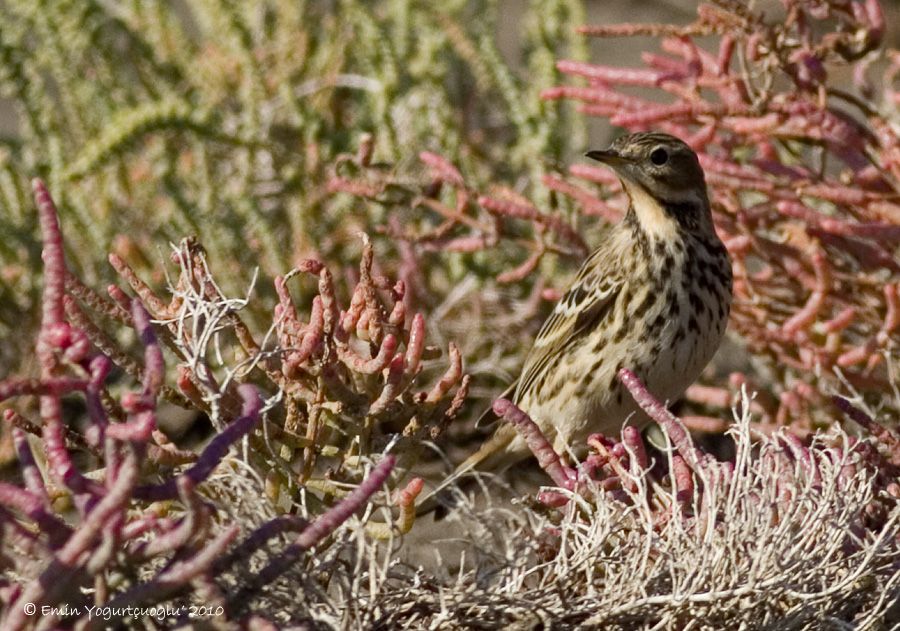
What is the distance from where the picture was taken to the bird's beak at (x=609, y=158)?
14.4 ft

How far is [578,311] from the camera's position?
463cm

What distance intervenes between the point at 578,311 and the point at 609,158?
1.63ft

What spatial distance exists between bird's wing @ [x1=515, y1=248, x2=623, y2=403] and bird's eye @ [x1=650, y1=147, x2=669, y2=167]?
33cm

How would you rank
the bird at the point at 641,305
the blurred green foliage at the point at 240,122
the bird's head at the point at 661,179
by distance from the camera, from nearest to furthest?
the bird at the point at 641,305 → the bird's head at the point at 661,179 → the blurred green foliage at the point at 240,122

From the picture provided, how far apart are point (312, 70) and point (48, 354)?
430cm

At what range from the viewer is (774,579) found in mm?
2918

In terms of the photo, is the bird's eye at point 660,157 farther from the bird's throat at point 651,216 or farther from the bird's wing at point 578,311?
the bird's wing at point 578,311
